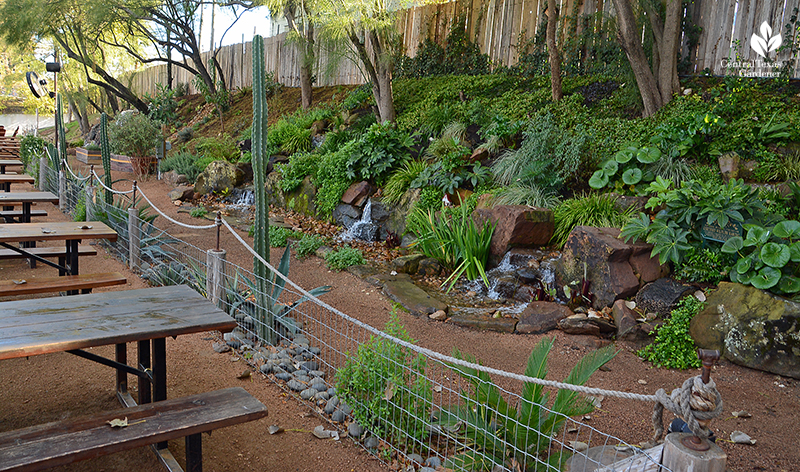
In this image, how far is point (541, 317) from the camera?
5164 millimetres

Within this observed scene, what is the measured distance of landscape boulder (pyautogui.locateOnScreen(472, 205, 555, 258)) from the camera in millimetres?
6422

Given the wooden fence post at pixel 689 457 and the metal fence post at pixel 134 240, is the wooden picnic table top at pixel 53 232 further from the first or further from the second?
the wooden fence post at pixel 689 457

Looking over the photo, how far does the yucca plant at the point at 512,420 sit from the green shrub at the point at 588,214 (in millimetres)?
3601

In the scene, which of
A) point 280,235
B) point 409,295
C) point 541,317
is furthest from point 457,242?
point 280,235

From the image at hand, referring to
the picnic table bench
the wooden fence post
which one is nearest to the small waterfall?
the picnic table bench

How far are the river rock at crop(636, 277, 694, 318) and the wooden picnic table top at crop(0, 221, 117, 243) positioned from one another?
187 inches

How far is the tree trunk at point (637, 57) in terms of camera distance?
299 inches

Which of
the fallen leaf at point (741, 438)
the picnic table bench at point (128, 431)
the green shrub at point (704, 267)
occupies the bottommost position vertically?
the fallen leaf at point (741, 438)

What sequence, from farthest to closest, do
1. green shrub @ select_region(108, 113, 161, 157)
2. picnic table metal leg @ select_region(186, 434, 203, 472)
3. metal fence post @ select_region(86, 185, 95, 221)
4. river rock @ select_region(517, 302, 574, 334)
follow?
green shrub @ select_region(108, 113, 161, 157) → metal fence post @ select_region(86, 185, 95, 221) → river rock @ select_region(517, 302, 574, 334) → picnic table metal leg @ select_region(186, 434, 203, 472)

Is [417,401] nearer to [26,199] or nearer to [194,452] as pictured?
[194,452]

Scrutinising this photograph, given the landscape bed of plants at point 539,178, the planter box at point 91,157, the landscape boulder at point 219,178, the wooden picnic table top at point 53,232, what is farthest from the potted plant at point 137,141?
the wooden picnic table top at point 53,232

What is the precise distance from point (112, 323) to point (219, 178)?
9.21 metres

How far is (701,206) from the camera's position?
5.20m

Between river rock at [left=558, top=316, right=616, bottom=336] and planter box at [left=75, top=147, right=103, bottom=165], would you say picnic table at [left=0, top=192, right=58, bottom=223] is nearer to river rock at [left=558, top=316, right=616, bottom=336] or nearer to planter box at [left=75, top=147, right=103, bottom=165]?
river rock at [left=558, top=316, right=616, bottom=336]
